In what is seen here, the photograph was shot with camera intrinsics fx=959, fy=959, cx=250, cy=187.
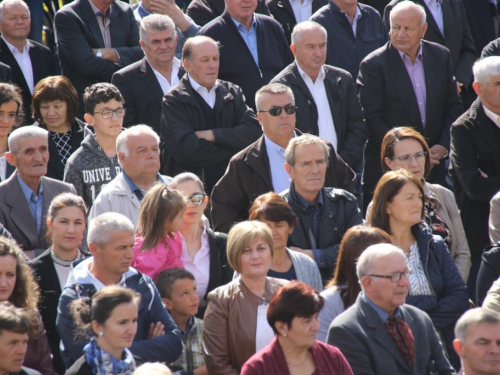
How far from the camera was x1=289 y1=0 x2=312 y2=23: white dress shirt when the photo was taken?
34.7 ft

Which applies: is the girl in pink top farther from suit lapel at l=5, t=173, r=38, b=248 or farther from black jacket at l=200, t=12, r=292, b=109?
black jacket at l=200, t=12, r=292, b=109

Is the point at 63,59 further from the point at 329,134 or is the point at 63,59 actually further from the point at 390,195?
the point at 390,195

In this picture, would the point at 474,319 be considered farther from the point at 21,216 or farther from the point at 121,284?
the point at 21,216

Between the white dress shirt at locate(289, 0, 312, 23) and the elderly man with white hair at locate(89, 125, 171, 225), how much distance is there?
370 centimetres

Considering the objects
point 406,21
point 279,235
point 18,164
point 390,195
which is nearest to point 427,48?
point 406,21

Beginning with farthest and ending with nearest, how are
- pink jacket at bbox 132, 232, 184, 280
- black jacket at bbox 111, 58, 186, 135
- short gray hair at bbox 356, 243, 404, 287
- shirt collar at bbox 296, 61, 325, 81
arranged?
black jacket at bbox 111, 58, 186, 135 → shirt collar at bbox 296, 61, 325, 81 → pink jacket at bbox 132, 232, 184, 280 → short gray hair at bbox 356, 243, 404, 287

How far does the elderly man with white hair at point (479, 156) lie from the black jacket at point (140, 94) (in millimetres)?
Result: 2711

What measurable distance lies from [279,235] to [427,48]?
340 cm

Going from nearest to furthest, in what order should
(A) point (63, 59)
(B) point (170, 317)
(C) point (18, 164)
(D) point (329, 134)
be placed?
(B) point (170, 317), (C) point (18, 164), (D) point (329, 134), (A) point (63, 59)

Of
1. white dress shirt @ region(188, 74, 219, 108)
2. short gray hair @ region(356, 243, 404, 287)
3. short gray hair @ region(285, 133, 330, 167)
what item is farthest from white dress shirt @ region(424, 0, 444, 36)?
short gray hair @ region(356, 243, 404, 287)

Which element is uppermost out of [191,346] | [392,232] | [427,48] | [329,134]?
[427,48]

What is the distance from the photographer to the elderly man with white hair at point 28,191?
22.9 feet

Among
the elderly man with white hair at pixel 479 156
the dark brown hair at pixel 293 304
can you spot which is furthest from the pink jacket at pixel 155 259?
the elderly man with white hair at pixel 479 156

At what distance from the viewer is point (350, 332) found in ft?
18.1
